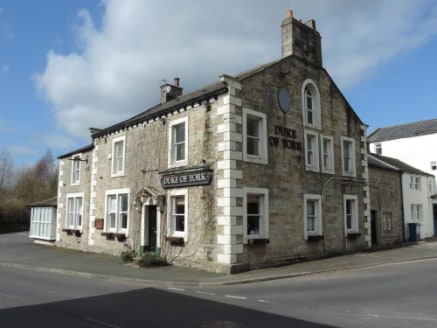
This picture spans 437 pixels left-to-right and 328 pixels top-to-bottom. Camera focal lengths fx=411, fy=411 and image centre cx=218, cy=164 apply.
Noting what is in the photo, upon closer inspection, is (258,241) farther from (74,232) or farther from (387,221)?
(387,221)

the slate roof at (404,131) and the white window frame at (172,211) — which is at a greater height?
the slate roof at (404,131)

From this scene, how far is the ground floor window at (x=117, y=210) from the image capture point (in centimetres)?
2097

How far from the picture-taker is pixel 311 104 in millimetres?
20297

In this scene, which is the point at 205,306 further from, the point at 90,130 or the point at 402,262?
the point at 90,130

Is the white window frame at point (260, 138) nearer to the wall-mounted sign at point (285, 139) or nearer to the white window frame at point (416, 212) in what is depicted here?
the wall-mounted sign at point (285, 139)

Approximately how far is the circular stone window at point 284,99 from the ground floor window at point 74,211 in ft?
46.1

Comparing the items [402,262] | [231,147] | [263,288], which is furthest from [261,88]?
[402,262]

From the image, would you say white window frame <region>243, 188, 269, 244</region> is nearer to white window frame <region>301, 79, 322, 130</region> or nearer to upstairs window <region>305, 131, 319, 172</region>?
upstairs window <region>305, 131, 319, 172</region>

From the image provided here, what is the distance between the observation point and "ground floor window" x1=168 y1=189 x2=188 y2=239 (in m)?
17.3

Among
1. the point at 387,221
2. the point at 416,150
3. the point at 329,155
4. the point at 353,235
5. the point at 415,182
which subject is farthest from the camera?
the point at 416,150

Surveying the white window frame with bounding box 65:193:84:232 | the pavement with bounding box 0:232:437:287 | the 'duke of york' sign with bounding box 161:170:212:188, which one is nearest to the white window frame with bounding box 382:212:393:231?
the pavement with bounding box 0:232:437:287

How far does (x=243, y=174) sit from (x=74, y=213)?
14.4 meters

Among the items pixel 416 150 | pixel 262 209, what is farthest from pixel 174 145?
pixel 416 150

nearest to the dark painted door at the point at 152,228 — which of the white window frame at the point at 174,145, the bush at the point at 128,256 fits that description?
the bush at the point at 128,256
